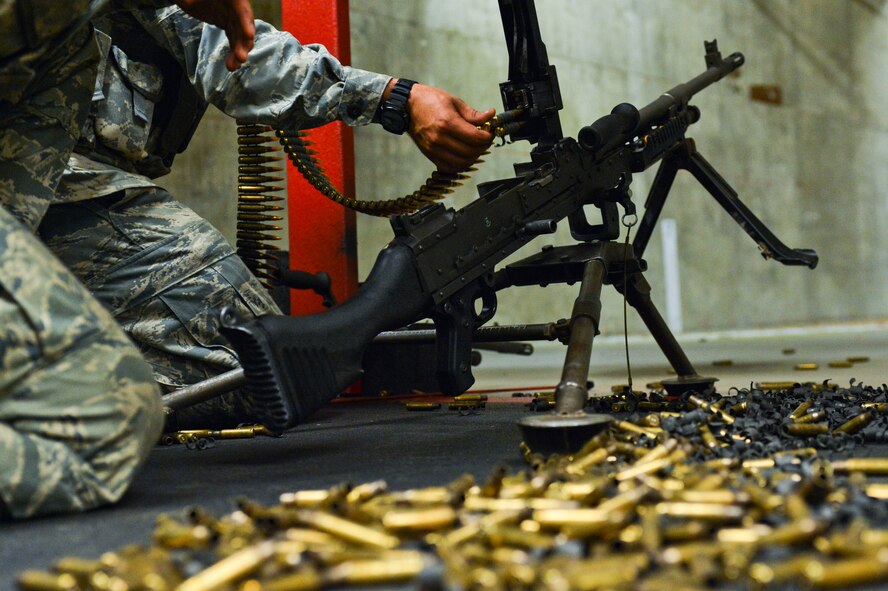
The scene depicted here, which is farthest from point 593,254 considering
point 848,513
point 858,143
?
point 858,143

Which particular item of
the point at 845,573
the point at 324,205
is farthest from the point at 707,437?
the point at 324,205

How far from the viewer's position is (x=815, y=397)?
2430 mm

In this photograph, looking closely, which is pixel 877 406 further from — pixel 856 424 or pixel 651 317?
pixel 651 317

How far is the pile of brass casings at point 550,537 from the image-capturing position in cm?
96

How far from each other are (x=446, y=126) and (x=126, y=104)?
2.82ft

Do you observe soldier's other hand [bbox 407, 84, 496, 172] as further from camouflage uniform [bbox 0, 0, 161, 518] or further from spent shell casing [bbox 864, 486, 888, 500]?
spent shell casing [bbox 864, 486, 888, 500]

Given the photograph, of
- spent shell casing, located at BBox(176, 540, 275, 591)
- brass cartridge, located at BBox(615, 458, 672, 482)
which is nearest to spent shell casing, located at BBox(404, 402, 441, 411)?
brass cartridge, located at BBox(615, 458, 672, 482)

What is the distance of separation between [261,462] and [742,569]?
3.77 ft

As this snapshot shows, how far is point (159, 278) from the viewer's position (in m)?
2.46

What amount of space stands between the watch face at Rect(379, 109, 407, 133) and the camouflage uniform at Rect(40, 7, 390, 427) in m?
0.03

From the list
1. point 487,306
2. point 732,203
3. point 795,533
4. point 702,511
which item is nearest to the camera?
point 795,533

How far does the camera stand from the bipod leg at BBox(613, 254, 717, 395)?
2.61 metres

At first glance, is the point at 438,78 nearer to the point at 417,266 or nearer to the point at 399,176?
the point at 399,176

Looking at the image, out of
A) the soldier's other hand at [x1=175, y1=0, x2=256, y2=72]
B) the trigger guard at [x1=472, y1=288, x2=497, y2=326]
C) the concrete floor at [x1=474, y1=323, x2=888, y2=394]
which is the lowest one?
the concrete floor at [x1=474, y1=323, x2=888, y2=394]
